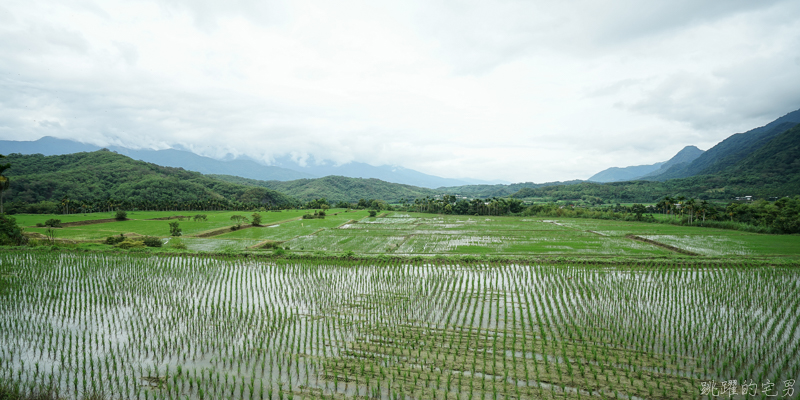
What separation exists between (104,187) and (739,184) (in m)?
163

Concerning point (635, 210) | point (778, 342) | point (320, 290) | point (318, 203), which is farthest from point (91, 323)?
point (318, 203)

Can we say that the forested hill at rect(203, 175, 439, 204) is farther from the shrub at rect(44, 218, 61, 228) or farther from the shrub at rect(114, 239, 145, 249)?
the shrub at rect(114, 239, 145, 249)

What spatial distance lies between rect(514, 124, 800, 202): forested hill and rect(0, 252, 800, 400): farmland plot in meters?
92.6

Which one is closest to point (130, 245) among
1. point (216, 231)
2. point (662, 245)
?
point (216, 231)

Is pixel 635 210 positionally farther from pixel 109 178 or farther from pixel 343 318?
pixel 109 178

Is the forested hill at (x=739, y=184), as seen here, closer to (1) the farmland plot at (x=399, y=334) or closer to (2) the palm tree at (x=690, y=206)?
(2) the palm tree at (x=690, y=206)

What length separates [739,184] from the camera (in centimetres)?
9519

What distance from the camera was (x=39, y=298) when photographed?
13258mm

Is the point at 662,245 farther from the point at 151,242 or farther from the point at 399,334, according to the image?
the point at 151,242

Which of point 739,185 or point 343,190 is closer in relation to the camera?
point 739,185

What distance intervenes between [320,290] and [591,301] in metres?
10.8

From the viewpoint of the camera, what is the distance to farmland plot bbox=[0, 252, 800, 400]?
7312 millimetres

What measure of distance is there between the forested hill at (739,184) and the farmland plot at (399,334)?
304 ft

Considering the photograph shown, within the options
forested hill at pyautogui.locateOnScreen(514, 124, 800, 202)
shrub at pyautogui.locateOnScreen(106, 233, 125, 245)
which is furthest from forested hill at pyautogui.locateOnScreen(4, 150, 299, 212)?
forested hill at pyautogui.locateOnScreen(514, 124, 800, 202)
